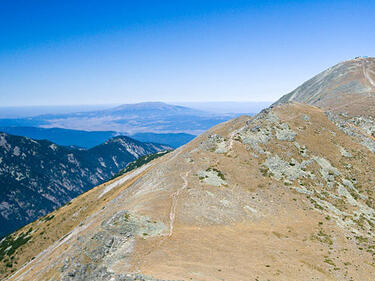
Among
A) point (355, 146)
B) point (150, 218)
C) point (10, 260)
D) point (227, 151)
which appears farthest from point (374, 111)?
point (10, 260)

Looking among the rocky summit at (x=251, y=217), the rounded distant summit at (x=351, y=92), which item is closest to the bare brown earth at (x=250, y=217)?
the rocky summit at (x=251, y=217)

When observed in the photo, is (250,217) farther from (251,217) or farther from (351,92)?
(351,92)

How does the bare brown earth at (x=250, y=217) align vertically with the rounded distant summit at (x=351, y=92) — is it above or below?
below

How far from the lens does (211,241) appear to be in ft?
106

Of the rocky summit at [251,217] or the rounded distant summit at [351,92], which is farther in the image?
the rounded distant summit at [351,92]

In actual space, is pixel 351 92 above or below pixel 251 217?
above

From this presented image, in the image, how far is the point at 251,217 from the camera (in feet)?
134

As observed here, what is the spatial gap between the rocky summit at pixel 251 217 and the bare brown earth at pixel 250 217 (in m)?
0.17

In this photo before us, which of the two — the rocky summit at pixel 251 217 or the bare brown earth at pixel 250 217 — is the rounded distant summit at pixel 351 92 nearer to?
the rocky summit at pixel 251 217

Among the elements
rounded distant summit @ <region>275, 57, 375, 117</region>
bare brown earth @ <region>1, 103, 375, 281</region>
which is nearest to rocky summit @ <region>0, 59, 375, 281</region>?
bare brown earth @ <region>1, 103, 375, 281</region>

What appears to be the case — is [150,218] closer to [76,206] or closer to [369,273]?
[369,273]

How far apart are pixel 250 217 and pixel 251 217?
0.57 ft

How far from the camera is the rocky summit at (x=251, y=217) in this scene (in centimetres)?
2766

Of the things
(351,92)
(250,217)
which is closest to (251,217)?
(250,217)
